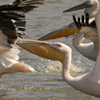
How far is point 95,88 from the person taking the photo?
8203mm

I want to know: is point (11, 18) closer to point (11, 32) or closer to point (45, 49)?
point (11, 32)

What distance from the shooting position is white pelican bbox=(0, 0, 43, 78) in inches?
347

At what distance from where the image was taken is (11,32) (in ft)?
29.6

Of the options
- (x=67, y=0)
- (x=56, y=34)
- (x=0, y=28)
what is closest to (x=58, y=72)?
(x=56, y=34)

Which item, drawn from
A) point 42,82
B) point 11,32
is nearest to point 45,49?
point 11,32

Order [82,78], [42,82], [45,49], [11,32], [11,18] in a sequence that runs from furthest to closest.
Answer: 1. [42,82]
2. [11,32]
3. [11,18]
4. [45,49]
5. [82,78]

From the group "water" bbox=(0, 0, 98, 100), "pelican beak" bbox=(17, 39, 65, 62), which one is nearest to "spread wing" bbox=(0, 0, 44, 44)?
"pelican beak" bbox=(17, 39, 65, 62)

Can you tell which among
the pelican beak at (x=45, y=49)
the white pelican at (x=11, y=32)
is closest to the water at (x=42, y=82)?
the white pelican at (x=11, y=32)

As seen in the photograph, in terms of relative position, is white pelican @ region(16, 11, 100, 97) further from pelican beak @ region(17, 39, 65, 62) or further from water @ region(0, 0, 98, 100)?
water @ region(0, 0, 98, 100)

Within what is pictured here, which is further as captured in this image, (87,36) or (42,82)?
(42,82)

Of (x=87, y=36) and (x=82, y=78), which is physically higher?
(x=87, y=36)

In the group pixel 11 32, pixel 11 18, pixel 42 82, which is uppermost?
pixel 11 18

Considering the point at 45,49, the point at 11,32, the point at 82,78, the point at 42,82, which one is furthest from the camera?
the point at 42,82

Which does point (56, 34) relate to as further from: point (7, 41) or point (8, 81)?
point (7, 41)
